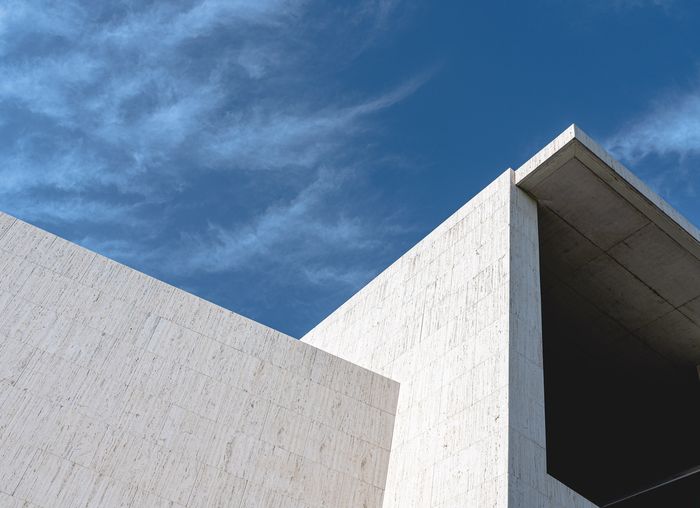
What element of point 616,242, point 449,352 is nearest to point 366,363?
point 449,352

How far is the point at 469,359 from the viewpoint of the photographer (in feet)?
29.9

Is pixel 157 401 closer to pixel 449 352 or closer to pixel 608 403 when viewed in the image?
pixel 449 352

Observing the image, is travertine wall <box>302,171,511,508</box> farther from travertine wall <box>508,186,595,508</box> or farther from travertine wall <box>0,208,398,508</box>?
travertine wall <box>0,208,398,508</box>

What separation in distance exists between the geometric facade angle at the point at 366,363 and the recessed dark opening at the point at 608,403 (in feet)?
0.34

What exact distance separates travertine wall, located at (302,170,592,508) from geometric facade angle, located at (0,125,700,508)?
27mm

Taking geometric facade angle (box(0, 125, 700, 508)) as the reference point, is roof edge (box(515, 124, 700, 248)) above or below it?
above

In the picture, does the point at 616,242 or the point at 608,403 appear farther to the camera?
the point at 608,403

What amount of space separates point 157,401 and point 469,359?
3.71 meters

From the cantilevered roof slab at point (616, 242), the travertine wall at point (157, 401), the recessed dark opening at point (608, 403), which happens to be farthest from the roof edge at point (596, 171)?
the travertine wall at point (157, 401)

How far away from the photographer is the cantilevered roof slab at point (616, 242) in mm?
10172

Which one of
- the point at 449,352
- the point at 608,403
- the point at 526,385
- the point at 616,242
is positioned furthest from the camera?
the point at 608,403

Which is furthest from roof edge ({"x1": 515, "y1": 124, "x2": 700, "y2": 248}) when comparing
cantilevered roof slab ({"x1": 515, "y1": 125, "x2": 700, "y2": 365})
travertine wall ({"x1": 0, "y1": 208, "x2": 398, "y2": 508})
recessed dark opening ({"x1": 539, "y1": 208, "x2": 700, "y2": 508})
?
travertine wall ({"x1": 0, "y1": 208, "x2": 398, "y2": 508})

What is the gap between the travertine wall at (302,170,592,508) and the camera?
7.94 metres

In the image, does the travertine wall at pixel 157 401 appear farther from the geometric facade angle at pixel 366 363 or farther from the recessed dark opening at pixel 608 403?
the recessed dark opening at pixel 608 403
